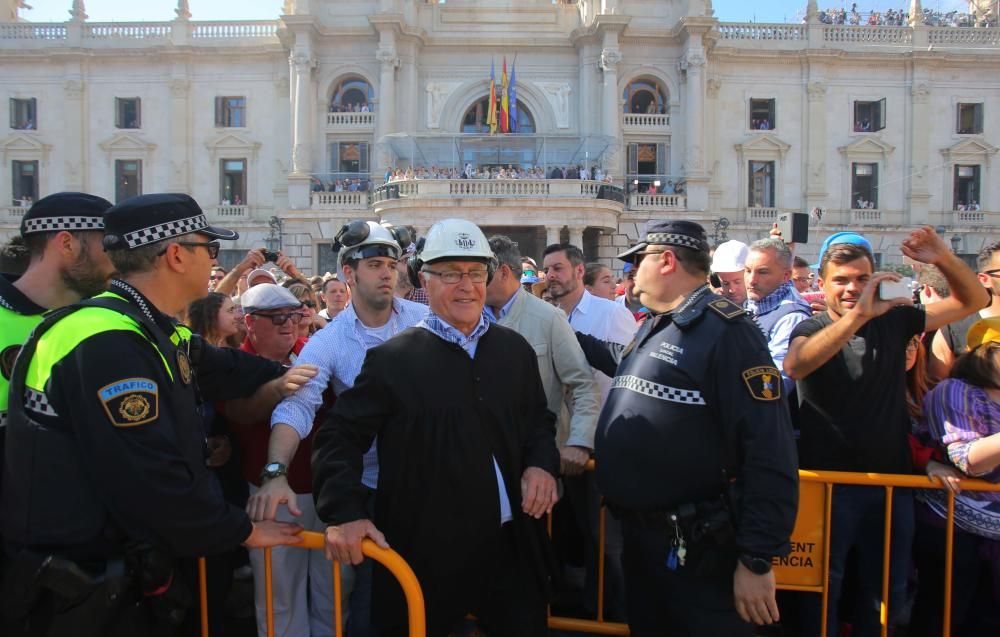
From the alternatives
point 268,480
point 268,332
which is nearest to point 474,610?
point 268,480

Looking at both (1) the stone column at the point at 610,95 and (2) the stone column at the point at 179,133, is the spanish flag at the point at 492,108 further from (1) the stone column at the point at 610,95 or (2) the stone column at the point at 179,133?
(2) the stone column at the point at 179,133

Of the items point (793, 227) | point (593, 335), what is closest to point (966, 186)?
point (793, 227)

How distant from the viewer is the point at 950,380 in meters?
3.36

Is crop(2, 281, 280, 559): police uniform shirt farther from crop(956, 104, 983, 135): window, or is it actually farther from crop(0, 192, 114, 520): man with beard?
crop(956, 104, 983, 135): window

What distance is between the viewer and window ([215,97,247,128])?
29.0 m

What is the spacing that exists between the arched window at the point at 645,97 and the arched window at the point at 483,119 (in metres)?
4.45

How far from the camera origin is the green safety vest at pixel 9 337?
256 cm

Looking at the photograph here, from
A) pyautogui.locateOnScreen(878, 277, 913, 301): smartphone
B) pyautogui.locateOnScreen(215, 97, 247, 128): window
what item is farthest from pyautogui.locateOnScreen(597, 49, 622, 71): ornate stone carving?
pyautogui.locateOnScreen(878, 277, 913, 301): smartphone

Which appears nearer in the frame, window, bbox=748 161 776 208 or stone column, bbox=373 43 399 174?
stone column, bbox=373 43 399 174

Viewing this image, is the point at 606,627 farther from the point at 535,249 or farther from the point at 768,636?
the point at 535,249

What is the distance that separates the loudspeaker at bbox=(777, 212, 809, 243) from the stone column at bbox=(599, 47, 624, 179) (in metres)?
20.2

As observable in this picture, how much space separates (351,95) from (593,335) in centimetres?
2715

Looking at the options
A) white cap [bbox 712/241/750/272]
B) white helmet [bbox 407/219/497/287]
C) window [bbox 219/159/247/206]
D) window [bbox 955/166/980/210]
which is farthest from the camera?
window [bbox 955/166/980/210]

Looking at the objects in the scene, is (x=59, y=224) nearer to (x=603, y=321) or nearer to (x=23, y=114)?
(x=603, y=321)
